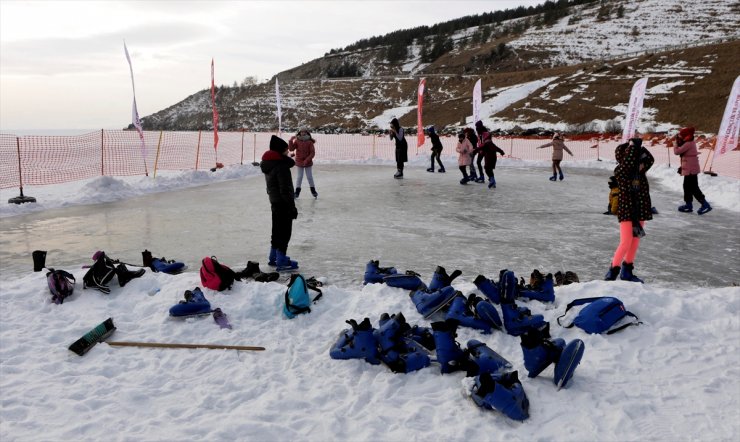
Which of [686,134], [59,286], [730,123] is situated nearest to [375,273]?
[59,286]

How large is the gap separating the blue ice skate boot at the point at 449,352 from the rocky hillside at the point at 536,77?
1642 inches

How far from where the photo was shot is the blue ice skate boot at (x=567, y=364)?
3.57 m

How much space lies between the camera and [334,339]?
14.8 ft

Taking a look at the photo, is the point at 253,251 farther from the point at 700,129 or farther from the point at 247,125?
the point at 247,125

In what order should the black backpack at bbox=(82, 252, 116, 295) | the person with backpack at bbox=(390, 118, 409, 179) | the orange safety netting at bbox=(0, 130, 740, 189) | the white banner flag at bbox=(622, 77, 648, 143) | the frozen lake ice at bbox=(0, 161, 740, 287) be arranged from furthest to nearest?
1. the orange safety netting at bbox=(0, 130, 740, 189)
2. the person with backpack at bbox=(390, 118, 409, 179)
3. the white banner flag at bbox=(622, 77, 648, 143)
4. the frozen lake ice at bbox=(0, 161, 740, 287)
5. the black backpack at bbox=(82, 252, 116, 295)

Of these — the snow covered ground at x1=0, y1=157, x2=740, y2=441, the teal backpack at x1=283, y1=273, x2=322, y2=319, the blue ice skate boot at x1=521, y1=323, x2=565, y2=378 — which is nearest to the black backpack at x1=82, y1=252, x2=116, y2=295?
the snow covered ground at x1=0, y1=157, x2=740, y2=441

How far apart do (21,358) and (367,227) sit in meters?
5.74

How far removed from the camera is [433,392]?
11.9 ft

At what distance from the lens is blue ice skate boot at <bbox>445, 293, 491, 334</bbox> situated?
4508mm

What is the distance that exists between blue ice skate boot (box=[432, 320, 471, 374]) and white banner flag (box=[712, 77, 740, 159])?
1168cm

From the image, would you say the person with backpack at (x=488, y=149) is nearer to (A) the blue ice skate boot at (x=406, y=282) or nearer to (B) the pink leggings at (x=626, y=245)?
(B) the pink leggings at (x=626, y=245)

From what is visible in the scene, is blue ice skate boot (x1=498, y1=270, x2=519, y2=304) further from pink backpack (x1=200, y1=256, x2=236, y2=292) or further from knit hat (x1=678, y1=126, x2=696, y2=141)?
knit hat (x1=678, y1=126, x2=696, y2=141)

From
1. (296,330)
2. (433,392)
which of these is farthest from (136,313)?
(433,392)

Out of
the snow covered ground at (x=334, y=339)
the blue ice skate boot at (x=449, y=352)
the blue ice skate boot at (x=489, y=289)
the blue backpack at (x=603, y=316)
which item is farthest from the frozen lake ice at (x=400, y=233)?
the blue ice skate boot at (x=449, y=352)
